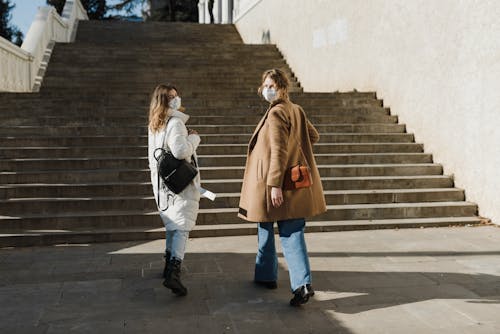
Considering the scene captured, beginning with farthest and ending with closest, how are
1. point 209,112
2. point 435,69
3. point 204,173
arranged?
1. point 209,112
2. point 435,69
3. point 204,173

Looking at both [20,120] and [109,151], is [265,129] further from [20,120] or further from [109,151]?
[20,120]

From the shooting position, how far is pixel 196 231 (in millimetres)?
6684

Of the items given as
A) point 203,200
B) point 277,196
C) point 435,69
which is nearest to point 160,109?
point 277,196

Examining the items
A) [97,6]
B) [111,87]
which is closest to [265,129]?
[111,87]

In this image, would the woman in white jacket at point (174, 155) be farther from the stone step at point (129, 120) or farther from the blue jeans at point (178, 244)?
the stone step at point (129, 120)

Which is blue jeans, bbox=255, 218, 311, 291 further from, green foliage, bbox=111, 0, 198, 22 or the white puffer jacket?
green foliage, bbox=111, 0, 198, 22

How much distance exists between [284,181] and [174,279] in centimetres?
110

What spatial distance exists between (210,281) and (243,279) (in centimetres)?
28

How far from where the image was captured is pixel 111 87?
13086 millimetres

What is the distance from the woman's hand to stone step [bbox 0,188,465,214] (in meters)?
3.31

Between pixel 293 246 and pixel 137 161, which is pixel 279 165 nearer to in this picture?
pixel 293 246

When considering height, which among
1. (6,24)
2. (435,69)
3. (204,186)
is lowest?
(204,186)

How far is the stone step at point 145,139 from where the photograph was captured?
8.42 meters

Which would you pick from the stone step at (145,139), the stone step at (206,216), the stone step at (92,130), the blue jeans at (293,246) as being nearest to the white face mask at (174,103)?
the blue jeans at (293,246)
